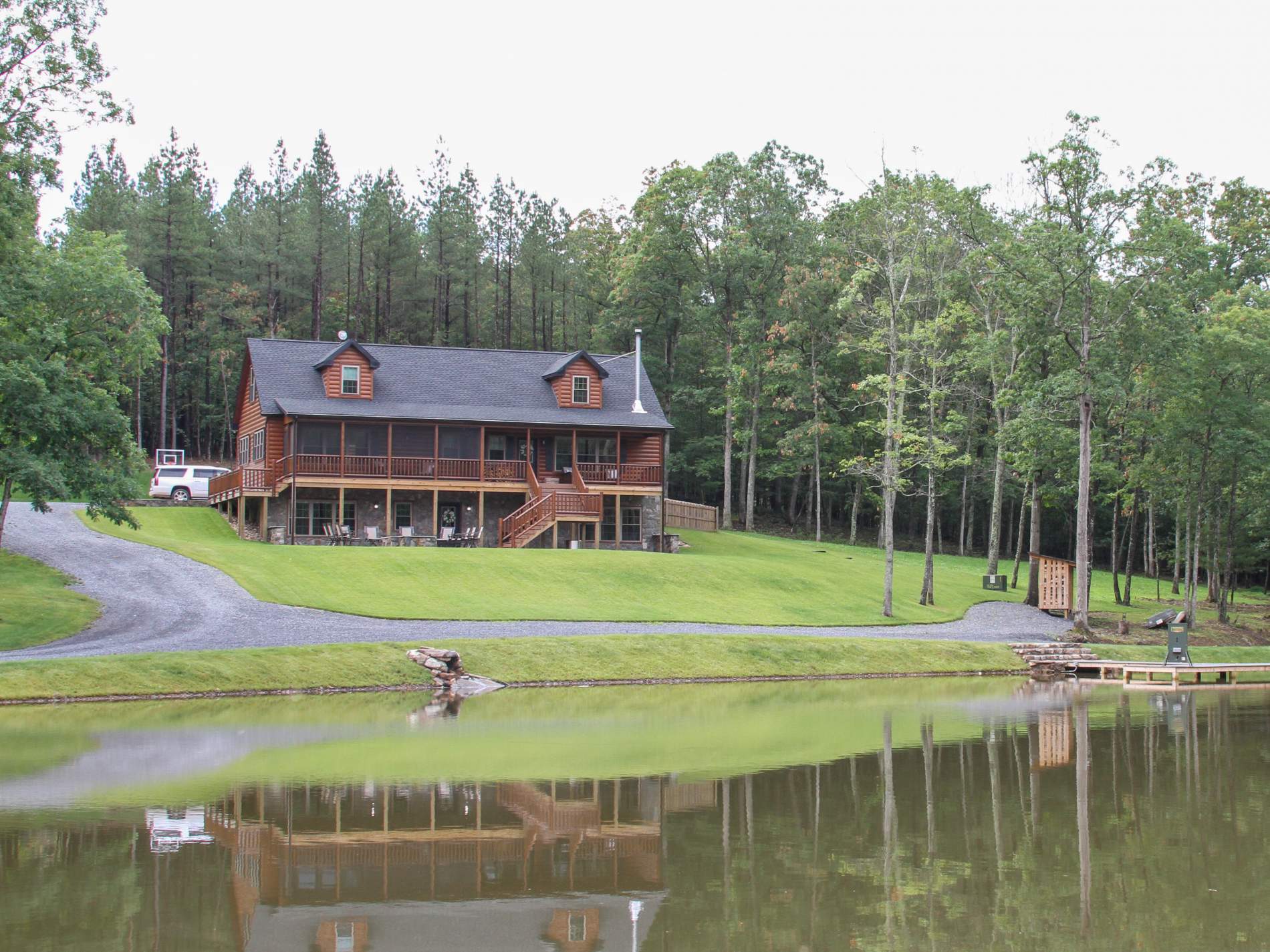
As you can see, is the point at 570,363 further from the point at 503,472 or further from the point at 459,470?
the point at 459,470

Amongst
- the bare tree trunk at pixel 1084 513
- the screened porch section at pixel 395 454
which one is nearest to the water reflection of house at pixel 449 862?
the bare tree trunk at pixel 1084 513

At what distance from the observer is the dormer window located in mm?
47656

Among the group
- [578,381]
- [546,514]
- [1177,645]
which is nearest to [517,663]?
[1177,645]

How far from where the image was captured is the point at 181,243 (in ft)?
237

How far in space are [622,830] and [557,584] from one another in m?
24.4

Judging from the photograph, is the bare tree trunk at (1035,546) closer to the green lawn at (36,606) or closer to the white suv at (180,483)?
the green lawn at (36,606)

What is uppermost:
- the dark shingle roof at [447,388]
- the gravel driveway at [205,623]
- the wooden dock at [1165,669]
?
the dark shingle roof at [447,388]

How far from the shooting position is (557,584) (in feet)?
125

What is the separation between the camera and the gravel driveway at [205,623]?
2811 cm

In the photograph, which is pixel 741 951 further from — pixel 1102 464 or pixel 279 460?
pixel 279 460

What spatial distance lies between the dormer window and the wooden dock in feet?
91.4

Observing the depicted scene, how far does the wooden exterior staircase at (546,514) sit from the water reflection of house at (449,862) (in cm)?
2896

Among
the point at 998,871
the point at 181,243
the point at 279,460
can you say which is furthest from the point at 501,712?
the point at 181,243

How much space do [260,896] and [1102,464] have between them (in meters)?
36.7
